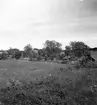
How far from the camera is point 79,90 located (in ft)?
43.6

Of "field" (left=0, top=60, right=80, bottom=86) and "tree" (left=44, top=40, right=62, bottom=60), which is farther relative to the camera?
"tree" (left=44, top=40, right=62, bottom=60)

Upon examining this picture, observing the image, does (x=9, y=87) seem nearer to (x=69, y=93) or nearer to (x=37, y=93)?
(x=37, y=93)

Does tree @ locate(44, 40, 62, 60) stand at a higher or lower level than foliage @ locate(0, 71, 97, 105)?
higher

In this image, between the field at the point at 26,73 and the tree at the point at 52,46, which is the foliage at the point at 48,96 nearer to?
the field at the point at 26,73

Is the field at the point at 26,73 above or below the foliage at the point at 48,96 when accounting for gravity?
above

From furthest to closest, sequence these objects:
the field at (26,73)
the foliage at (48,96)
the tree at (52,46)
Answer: the tree at (52,46) → the field at (26,73) → the foliage at (48,96)

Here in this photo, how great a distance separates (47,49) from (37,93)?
81.4 metres

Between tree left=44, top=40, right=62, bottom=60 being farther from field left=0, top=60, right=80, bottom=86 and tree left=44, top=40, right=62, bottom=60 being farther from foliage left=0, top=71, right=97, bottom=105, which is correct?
Answer: foliage left=0, top=71, right=97, bottom=105

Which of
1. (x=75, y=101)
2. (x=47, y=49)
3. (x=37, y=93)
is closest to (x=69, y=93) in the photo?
(x=75, y=101)

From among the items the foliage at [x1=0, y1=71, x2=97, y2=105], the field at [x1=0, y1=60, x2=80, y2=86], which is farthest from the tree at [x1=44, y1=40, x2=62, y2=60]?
the foliage at [x1=0, y1=71, x2=97, y2=105]

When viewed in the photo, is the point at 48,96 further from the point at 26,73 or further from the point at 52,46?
the point at 52,46

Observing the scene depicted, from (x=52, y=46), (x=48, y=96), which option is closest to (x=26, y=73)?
(x=48, y=96)

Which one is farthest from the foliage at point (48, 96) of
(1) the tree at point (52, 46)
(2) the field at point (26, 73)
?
(1) the tree at point (52, 46)

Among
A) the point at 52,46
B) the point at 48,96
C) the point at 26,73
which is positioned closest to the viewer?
the point at 48,96
